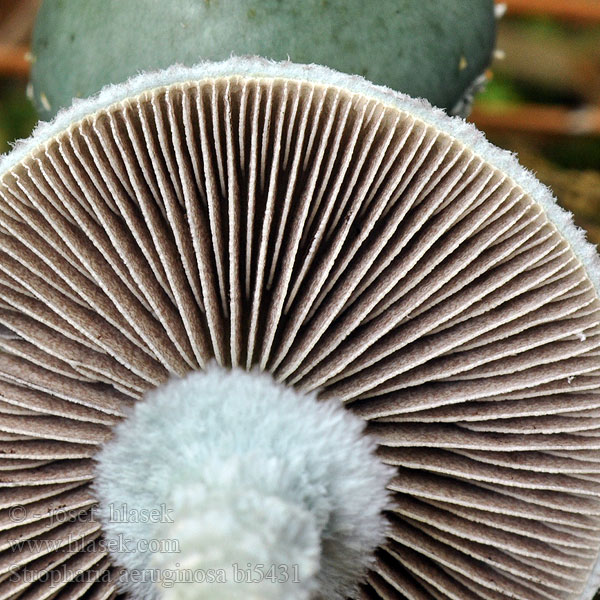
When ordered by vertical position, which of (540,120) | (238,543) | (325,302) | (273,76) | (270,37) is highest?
(540,120)

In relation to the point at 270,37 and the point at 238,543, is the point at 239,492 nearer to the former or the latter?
the point at 238,543

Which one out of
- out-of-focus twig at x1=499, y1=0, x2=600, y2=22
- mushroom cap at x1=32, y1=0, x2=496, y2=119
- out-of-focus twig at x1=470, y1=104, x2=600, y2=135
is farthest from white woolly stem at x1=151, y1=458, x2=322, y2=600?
out-of-focus twig at x1=499, y1=0, x2=600, y2=22

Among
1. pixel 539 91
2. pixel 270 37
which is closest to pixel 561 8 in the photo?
pixel 539 91

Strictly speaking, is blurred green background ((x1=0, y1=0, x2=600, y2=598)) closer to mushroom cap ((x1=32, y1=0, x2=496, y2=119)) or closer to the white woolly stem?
mushroom cap ((x1=32, y1=0, x2=496, y2=119))

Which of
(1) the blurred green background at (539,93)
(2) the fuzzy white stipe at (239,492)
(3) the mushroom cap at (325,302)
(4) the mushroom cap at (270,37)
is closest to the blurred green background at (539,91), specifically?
(1) the blurred green background at (539,93)

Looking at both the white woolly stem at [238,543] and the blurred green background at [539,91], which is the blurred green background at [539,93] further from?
the white woolly stem at [238,543]

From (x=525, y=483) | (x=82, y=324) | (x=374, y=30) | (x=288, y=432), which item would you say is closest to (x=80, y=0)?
(x=374, y=30)
